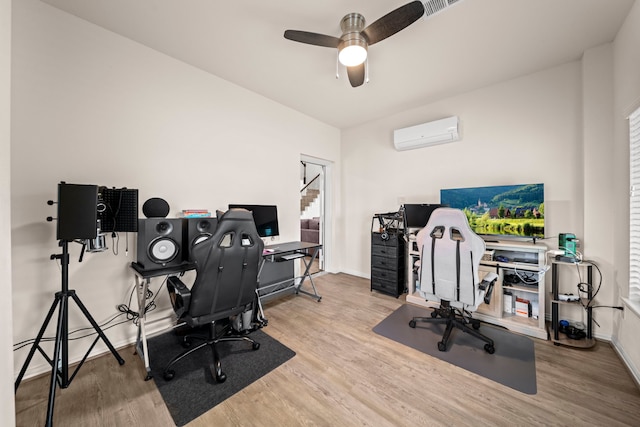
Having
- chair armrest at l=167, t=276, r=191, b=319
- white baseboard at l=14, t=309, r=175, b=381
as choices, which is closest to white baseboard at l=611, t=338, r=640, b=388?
chair armrest at l=167, t=276, r=191, b=319

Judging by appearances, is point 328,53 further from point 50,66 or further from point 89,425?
point 89,425

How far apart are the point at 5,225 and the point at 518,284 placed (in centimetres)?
406

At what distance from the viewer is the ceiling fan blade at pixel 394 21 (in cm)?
153

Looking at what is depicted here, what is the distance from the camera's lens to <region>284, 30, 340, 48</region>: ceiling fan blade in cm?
179

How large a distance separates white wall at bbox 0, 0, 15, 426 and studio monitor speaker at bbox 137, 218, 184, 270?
0.95 meters

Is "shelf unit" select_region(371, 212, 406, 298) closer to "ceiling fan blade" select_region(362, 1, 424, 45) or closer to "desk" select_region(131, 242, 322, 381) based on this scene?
"desk" select_region(131, 242, 322, 381)

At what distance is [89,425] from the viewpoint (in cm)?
141

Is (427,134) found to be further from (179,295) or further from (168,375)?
(168,375)

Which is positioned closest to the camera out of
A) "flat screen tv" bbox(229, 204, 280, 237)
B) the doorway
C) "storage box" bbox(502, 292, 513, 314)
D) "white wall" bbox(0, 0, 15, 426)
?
"white wall" bbox(0, 0, 15, 426)

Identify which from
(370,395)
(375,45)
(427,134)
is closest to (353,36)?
(375,45)

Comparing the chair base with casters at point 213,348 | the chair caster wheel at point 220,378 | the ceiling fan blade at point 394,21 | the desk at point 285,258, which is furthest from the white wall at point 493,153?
the chair caster wheel at point 220,378

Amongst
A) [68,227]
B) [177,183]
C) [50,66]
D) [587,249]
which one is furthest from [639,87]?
[50,66]

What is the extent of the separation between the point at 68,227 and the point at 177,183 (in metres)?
1.05

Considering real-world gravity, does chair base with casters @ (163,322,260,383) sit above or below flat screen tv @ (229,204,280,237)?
below
